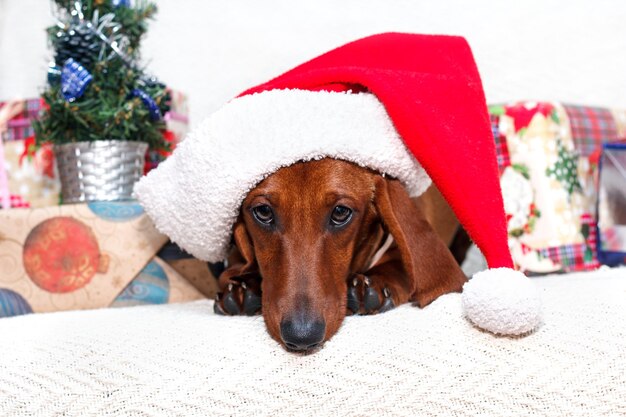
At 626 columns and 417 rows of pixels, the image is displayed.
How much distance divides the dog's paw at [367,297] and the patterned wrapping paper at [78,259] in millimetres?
709

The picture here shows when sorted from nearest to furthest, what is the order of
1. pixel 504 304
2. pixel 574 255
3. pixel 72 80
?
pixel 504 304, pixel 72 80, pixel 574 255

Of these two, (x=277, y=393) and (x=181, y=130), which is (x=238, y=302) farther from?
(x=181, y=130)

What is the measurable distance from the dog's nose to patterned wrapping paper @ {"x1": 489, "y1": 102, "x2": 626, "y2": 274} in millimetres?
1204

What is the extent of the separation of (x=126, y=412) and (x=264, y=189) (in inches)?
21.9

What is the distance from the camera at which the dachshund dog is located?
1360 millimetres

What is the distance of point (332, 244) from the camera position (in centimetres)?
144

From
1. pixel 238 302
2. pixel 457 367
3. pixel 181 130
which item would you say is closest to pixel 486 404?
pixel 457 367

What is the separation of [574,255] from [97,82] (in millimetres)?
1714

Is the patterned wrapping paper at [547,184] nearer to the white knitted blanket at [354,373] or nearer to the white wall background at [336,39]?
the white wall background at [336,39]

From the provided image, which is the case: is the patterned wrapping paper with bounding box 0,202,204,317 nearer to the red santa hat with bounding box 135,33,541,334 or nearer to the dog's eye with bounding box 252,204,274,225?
the red santa hat with bounding box 135,33,541,334

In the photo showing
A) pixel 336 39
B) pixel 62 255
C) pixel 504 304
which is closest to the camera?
pixel 504 304

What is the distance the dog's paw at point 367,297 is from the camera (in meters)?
1.39

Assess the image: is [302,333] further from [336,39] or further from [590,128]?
[336,39]

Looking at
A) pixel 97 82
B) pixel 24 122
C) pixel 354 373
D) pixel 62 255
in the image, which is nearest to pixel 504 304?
pixel 354 373
